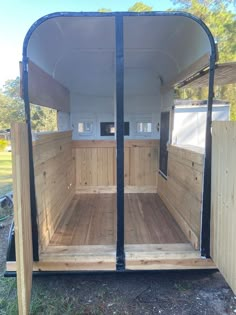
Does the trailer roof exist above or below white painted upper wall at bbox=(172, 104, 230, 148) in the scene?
above

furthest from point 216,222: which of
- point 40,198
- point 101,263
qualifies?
point 40,198

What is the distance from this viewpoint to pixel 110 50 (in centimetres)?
318

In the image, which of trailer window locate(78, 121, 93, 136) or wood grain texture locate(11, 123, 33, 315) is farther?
trailer window locate(78, 121, 93, 136)

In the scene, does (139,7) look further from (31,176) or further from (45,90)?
(31,176)

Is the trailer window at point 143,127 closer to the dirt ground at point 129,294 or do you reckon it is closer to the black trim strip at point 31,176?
the dirt ground at point 129,294

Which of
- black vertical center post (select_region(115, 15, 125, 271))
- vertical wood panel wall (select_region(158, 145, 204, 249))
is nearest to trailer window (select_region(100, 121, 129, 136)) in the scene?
vertical wood panel wall (select_region(158, 145, 204, 249))

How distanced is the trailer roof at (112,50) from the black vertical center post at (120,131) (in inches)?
8.9

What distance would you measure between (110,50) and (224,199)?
219 cm

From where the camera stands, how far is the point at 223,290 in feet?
7.68

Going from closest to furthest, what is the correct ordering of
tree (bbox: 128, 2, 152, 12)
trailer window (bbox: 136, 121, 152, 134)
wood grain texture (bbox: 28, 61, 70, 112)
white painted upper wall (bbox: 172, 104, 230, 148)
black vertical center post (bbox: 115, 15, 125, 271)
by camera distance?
black vertical center post (bbox: 115, 15, 125, 271), wood grain texture (bbox: 28, 61, 70, 112), white painted upper wall (bbox: 172, 104, 230, 148), trailer window (bbox: 136, 121, 152, 134), tree (bbox: 128, 2, 152, 12)

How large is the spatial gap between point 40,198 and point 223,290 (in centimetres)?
182

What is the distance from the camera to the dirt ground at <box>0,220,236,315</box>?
2074 mm

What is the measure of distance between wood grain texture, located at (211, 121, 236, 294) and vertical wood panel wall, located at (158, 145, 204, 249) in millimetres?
224

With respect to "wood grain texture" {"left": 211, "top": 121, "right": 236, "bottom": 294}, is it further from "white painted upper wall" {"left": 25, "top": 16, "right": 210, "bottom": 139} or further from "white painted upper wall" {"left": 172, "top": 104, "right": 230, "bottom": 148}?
"white painted upper wall" {"left": 172, "top": 104, "right": 230, "bottom": 148}
